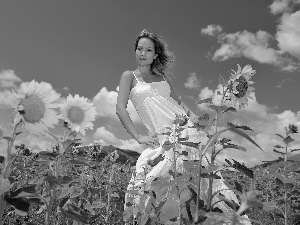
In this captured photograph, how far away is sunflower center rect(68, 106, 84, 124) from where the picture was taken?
2227 mm

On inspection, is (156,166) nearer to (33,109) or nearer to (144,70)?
(144,70)

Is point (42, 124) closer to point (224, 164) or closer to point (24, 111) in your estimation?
point (24, 111)

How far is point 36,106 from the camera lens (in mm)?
2000

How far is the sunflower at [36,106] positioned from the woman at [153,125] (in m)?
1.69

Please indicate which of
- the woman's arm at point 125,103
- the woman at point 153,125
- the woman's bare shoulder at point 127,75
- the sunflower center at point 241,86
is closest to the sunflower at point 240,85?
the sunflower center at point 241,86

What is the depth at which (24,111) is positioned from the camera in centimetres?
190

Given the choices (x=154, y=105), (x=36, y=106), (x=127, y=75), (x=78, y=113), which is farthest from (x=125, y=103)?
(x=36, y=106)

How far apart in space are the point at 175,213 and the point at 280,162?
3.80 ft

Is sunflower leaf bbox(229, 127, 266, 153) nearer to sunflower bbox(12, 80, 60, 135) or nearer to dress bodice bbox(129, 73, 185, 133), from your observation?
sunflower bbox(12, 80, 60, 135)

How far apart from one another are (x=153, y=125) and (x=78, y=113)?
255 centimetres

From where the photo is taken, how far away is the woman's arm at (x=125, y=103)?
439cm

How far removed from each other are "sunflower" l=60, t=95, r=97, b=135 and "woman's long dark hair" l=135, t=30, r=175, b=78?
122 inches

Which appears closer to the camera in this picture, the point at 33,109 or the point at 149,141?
the point at 33,109

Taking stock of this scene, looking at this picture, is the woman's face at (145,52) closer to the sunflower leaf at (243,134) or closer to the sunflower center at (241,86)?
the sunflower center at (241,86)
